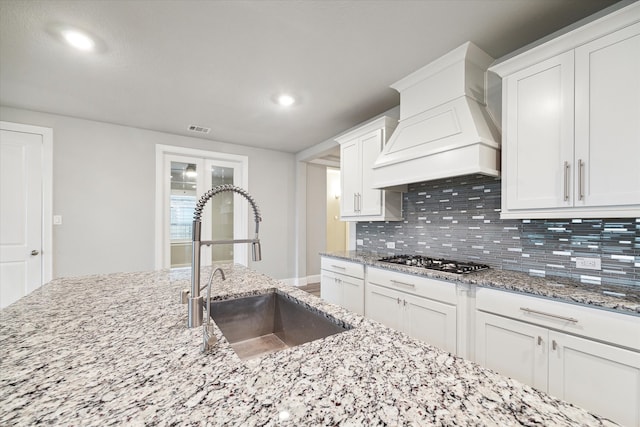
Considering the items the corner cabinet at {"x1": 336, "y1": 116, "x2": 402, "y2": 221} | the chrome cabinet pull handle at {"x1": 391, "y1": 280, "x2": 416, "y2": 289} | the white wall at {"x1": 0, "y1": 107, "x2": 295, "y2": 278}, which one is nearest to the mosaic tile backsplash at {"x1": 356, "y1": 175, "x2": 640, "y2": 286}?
the corner cabinet at {"x1": 336, "y1": 116, "x2": 402, "y2": 221}

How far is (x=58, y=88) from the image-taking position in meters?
2.62

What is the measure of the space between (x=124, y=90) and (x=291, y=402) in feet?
10.7

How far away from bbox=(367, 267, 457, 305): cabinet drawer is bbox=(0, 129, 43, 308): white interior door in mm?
3858

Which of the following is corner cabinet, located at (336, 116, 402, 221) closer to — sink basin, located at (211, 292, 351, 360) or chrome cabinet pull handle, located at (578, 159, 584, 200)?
chrome cabinet pull handle, located at (578, 159, 584, 200)

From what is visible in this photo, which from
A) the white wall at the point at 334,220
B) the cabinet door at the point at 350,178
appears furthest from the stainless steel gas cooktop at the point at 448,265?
the white wall at the point at 334,220

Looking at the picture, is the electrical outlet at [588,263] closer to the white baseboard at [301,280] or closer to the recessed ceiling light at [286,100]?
the recessed ceiling light at [286,100]

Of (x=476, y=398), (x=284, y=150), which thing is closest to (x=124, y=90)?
(x=284, y=150)

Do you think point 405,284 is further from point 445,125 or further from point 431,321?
point 445,125

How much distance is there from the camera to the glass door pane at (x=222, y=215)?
4422 mm

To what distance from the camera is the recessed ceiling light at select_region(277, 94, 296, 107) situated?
2822 millimetres

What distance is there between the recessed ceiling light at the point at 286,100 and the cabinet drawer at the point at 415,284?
1941mm

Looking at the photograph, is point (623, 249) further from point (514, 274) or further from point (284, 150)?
point (284, 150)

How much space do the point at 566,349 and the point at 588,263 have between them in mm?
686

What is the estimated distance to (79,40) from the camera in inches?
75.4
